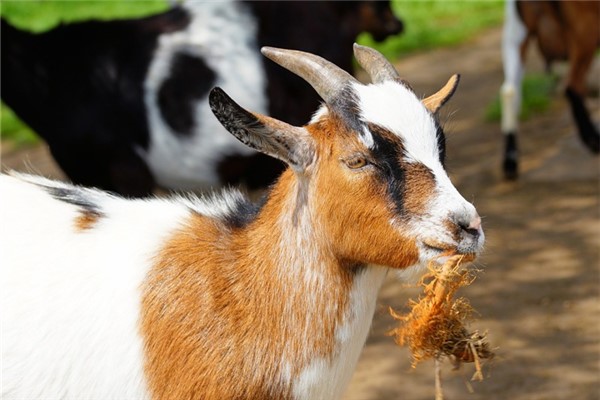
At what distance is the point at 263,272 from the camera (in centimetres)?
319

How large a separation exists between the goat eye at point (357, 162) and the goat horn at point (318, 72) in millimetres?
227

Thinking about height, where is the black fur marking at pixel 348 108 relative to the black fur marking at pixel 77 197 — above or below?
below

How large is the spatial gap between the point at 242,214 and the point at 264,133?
471 mm

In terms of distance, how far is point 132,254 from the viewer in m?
3.21

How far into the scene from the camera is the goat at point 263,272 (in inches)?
118

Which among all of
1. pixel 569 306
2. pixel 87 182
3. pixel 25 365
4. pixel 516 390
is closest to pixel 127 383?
pixel 25 365

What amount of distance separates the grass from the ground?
2103 mm

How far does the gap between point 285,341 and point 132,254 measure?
1.89 ft

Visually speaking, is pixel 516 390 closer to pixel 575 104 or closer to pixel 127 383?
pixel 127 383

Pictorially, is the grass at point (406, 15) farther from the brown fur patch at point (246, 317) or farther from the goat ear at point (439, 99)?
the brown fur patch at point (246, 317)

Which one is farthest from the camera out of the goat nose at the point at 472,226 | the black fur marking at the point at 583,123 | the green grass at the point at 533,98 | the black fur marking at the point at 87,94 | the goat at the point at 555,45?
the green grass at the point at 533,98

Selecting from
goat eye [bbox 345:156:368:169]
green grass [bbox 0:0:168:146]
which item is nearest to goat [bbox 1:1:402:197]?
goat eye [bbox 345:156:368:169]

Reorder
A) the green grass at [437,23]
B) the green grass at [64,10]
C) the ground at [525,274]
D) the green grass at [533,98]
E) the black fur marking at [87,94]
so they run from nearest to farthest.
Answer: the ground at [525,274], the black fur marking at [87,94], the green grass at [533,98], the green grass at [437,23], the green grass at [64,10]

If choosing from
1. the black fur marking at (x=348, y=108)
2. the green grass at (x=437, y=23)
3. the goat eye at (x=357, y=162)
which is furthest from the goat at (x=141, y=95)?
the green grass at (x=437, y=23)
